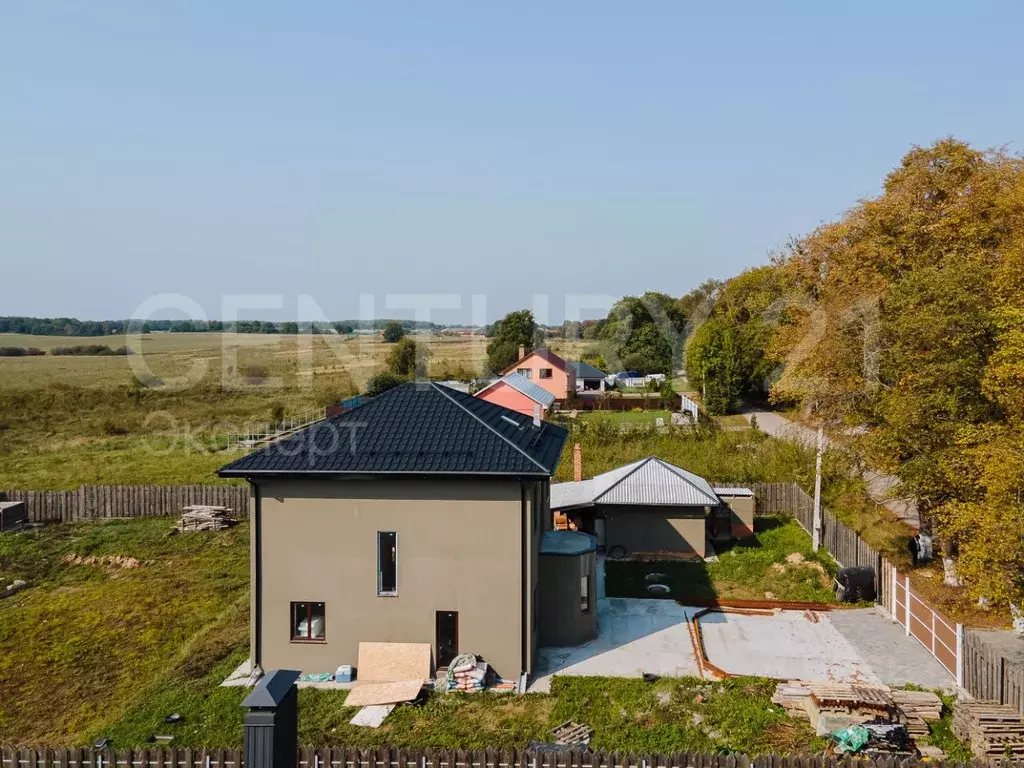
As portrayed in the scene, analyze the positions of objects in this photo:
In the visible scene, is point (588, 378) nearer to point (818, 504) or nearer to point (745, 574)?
point (818, 504)

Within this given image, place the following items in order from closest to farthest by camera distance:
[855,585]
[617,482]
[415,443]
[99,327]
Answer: [415,443] → [855,585] → [617,482] → [99,327]

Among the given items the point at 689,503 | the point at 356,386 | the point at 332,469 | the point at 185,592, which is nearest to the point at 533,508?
the point at 332,469

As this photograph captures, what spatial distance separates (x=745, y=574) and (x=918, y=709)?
8.91 metres

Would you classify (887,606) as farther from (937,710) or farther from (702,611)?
(937,710)

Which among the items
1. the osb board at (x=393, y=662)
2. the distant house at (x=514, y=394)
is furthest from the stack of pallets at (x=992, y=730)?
the distant house at (x=514, y=394)

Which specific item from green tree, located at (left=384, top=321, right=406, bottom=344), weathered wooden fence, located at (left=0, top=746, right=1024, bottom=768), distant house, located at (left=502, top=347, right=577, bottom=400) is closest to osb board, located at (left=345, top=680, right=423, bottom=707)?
weathered wooden fence, located at (left=0, top=746, right=1024, bottom=768)

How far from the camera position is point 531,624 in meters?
15.3

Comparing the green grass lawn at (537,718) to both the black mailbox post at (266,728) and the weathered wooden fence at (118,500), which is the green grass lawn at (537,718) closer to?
the black mailbox post at (266,728)

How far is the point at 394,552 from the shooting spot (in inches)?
612

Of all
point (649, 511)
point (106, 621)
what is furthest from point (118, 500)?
point (649, 511)

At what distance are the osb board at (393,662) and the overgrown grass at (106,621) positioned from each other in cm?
343

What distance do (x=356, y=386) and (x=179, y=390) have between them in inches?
644

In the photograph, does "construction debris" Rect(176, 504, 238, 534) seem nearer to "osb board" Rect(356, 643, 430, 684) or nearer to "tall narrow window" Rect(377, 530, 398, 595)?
"tall narrow window" Rect(377, 530, 398, 595)

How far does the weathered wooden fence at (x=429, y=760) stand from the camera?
10.2m
